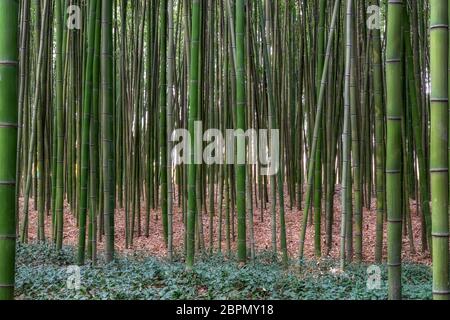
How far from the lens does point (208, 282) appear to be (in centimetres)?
335

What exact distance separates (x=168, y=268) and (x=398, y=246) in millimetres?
2352

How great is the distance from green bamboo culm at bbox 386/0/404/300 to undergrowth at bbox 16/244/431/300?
1.32 meters

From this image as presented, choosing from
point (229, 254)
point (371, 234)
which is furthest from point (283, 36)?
point (229, 254)

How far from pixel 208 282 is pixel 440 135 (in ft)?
7.13

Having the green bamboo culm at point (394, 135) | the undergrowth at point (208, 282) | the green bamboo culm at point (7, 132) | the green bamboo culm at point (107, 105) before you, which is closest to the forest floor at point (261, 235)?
the undergrowth at point (208, 282)

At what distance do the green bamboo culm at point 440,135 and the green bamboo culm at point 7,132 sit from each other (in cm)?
129

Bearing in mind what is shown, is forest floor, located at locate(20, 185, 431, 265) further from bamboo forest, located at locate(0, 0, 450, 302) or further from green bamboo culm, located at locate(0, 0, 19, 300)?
green bamboo culm, located at locate(0, 0, 19, 300)

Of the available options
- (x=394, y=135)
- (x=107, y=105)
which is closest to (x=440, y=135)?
(x=394, y=135)

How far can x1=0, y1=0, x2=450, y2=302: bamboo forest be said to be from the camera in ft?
5.53

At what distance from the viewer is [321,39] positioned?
4602 millimetres

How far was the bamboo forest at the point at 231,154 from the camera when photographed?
1687 millimetres

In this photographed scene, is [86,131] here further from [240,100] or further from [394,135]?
[394,135]

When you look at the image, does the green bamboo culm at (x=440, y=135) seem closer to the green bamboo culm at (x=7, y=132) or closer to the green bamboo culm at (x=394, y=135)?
the green bamboo culm at (x=394, y=135)
